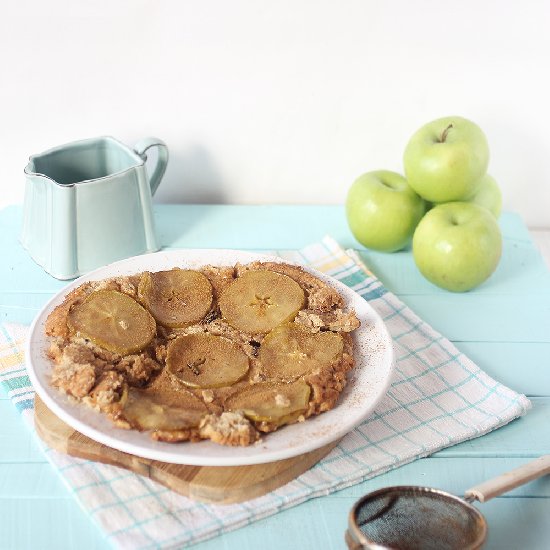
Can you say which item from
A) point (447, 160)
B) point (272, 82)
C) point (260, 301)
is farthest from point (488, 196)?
point (260, 301)

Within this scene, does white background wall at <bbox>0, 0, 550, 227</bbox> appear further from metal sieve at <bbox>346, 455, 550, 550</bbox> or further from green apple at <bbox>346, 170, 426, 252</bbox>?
metal sieve at <bbox>346, 455, 550, 550</bbox>

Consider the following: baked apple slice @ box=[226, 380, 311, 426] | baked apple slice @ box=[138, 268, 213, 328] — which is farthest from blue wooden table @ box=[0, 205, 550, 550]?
baked apple slice @ box=[138, 268, 213, 328]

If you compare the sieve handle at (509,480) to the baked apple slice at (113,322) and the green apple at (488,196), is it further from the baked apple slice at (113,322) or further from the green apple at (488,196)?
the green apple at (488,196)

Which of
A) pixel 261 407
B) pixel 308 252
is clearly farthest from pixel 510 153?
pixel 261 407

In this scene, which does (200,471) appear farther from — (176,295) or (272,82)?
(272,82)

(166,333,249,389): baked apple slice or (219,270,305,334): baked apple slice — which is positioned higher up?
(219,270,305,334): baked apple slice
